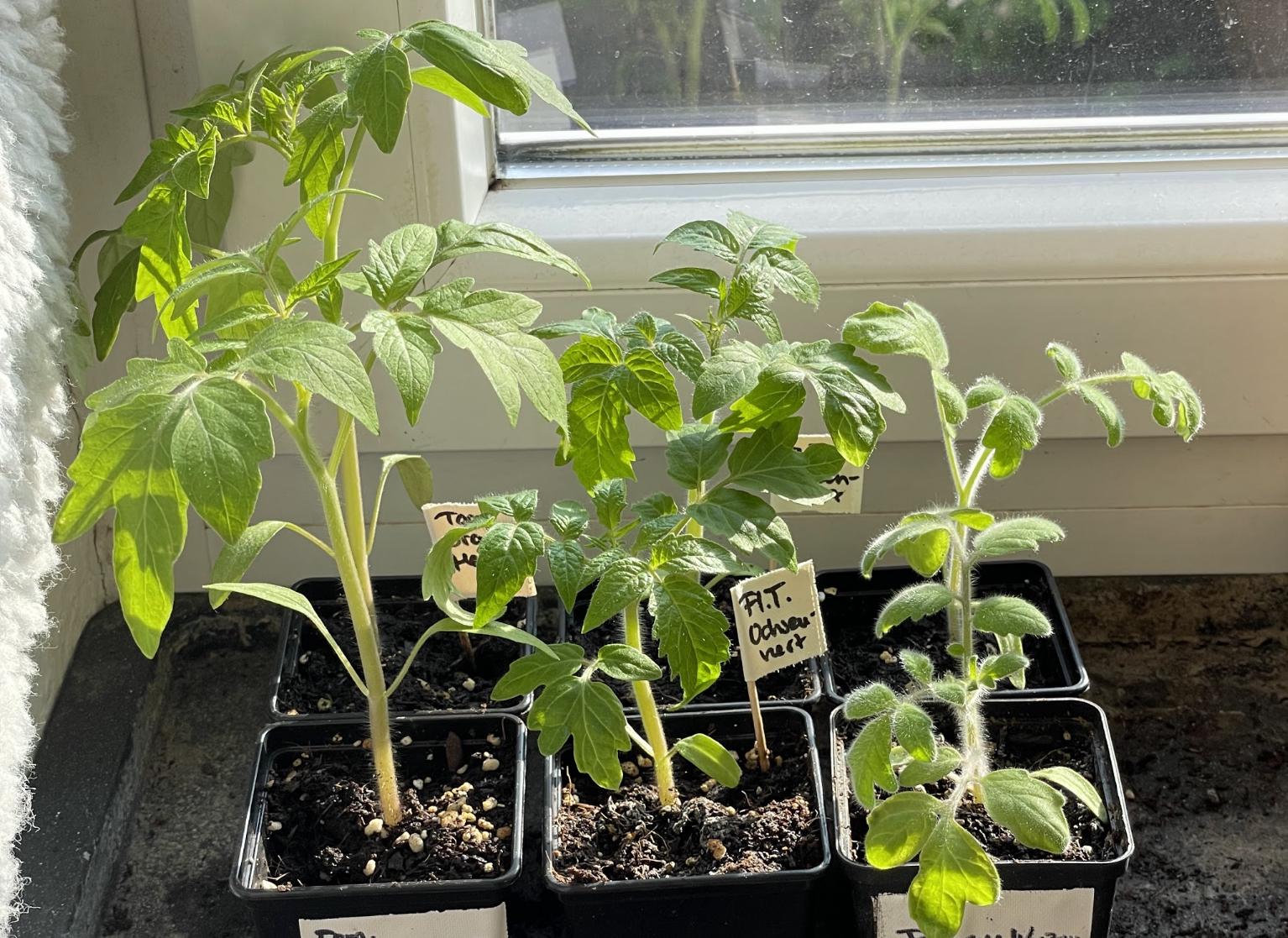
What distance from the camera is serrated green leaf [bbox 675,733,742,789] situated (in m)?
0.85

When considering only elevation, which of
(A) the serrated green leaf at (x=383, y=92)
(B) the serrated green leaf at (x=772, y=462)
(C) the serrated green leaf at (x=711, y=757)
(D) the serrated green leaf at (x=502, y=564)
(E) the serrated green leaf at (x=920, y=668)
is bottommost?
(C) the serrated green leaf at (x=711, y=757)

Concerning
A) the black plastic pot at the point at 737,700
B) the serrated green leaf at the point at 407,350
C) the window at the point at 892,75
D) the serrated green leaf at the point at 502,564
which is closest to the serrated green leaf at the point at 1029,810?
the black plastic pot at the point at 737,700

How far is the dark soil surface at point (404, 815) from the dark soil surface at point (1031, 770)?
0.27 metres

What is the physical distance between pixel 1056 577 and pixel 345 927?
0.79 meters

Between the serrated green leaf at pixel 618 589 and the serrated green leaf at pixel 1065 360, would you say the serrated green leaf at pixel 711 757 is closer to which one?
the serrated green leaf at pixel 618 589

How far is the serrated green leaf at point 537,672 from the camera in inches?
30.2

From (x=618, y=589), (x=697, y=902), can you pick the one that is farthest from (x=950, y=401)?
(x=697, y=902)

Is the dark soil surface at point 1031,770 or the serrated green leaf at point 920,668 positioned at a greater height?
the serrated green leaf at point 920,668

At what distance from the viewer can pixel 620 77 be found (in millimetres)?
1110

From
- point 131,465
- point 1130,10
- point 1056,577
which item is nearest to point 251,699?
point 131,465

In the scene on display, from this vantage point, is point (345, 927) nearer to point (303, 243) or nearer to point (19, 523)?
point (19, 523)

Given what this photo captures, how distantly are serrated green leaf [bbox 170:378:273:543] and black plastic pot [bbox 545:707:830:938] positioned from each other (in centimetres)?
40

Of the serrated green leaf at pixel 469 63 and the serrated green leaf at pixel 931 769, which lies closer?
the serrated green leaf at pixel 469 63

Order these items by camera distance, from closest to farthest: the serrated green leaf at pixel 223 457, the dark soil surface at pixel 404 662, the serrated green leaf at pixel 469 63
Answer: the serrated green leaf at pixel 223 457, the serrated green leaf at pixel 469 63, the dark soil surface at pixel 404 662
